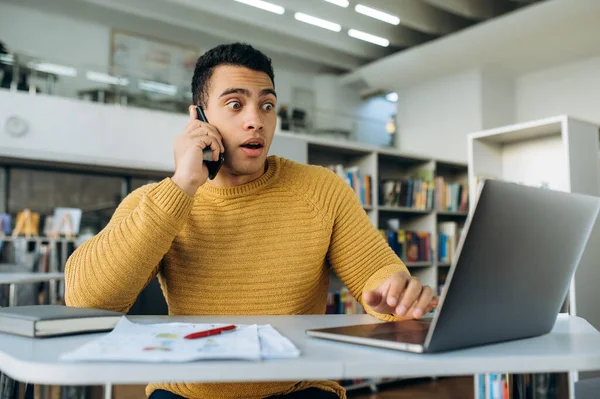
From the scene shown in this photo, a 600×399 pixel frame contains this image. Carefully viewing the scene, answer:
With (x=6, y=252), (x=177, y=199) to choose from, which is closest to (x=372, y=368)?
(x=177, y=199)

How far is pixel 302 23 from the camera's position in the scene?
8.93 m

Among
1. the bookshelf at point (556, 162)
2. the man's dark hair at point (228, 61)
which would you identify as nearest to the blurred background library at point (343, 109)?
the bookshelf at point (556, 162)

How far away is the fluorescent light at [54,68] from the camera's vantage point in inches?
241

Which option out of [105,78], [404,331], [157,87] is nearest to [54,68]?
[105,78]

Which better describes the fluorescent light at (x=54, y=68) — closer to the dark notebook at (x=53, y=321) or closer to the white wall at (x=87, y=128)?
the white wall at (x=87, y=128)

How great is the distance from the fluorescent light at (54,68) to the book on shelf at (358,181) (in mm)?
3863

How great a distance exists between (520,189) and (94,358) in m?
0.56

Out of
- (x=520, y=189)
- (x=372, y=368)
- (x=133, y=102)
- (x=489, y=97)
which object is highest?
(x=489, y=97)

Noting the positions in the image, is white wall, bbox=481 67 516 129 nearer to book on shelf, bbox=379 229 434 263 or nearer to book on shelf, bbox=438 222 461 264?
book on shelf, bbox=438 222 461 264

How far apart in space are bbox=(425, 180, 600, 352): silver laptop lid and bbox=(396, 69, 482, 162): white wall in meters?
7.79

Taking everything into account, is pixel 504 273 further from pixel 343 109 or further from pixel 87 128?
pixel 343 109

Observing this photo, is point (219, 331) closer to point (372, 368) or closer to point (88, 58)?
point (372, 368)

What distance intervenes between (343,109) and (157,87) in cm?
495

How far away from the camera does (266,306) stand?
1222 mm
